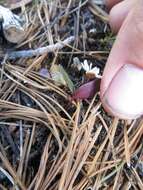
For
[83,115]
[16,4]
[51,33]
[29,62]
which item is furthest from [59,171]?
[16,4]

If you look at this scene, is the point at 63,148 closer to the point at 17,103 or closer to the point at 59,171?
the point at 59,171

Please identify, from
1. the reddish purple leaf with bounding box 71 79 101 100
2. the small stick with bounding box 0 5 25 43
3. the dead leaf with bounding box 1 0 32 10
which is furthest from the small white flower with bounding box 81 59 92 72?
the dead leaf with bounding box 1 0 32 10

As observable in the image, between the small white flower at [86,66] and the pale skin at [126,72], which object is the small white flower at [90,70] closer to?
the small white flower at [86,66]

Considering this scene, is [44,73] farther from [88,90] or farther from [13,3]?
[13,3]

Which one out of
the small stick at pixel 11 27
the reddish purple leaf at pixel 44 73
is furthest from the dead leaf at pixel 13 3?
the reddish purple leaf at pixel 44 73

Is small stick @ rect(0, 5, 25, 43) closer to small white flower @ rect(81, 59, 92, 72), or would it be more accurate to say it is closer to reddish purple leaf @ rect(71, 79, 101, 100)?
small white flower @ rect(81, 59, 92, 72)

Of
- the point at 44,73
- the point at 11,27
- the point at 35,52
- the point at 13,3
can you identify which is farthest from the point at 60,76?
the point at 13,3
